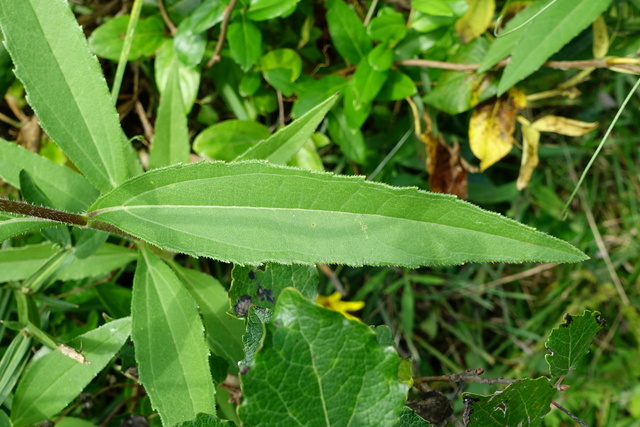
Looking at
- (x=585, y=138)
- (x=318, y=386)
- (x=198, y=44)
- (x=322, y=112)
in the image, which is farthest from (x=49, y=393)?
(x=585, y=138)

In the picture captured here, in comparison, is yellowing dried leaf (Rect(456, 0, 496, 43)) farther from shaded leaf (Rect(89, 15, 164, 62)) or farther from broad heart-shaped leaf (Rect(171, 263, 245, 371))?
broad heart-shaped leaf (Rect(171, 263, 245, 371))

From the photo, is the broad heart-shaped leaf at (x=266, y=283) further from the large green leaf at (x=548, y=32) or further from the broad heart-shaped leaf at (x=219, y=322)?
the large green leaf at (x=548, y=32)

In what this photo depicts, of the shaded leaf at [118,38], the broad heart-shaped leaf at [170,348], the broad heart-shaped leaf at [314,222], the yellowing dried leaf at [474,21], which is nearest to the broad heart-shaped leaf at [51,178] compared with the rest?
the broad heart-shaped leaf at [170,348]

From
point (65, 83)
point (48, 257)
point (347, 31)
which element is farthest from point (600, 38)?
Answer: point (48, 257)

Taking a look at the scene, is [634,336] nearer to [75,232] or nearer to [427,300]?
[427,300]

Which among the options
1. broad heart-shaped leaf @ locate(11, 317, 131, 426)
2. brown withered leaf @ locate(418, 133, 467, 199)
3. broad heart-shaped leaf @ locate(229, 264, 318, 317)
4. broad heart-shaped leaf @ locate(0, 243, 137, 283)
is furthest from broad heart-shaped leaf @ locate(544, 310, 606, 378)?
broad heart-shaped leaf @ locate(0, 243, 137, 283)

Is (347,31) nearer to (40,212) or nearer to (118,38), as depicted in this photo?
(118,38)
